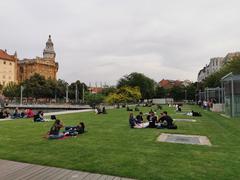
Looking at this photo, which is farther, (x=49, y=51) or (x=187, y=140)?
(x=49, y=51)

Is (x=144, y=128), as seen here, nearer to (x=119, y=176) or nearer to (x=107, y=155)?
(x=107, y=155)

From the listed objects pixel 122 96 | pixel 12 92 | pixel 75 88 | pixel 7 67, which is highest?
pixel 7 67

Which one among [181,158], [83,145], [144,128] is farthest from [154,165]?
[144,128]

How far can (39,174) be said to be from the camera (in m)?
7.13

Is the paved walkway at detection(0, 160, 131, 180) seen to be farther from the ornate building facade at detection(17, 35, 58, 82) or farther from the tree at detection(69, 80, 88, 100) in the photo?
the ornate building facade at detection(17, 35, 58, 82)

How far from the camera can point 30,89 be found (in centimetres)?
10094

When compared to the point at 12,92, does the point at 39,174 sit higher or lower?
lower

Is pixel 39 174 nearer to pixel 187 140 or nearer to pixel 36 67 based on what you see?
pixel 187 140

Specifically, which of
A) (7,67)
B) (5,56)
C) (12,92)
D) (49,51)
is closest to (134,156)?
(12,92)

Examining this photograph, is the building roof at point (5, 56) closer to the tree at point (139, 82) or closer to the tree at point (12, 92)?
the tree at point (12, 92)

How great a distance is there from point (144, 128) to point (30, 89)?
300ft

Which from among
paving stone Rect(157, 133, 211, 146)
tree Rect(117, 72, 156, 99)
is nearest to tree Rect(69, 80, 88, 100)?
tree Rect(117, 72, 156, 99)

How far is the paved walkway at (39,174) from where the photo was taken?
6820 millimetres

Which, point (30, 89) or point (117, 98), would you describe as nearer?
point (117, 98)
